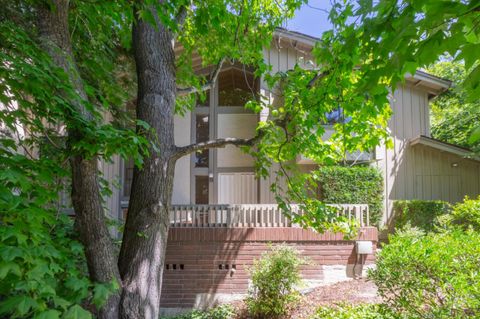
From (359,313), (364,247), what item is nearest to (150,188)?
(359,313)

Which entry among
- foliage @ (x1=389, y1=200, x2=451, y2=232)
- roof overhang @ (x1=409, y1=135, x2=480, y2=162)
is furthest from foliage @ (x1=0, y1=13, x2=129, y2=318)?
roof overhang @ (x1=409, y1=135, x2=480, y2=162)

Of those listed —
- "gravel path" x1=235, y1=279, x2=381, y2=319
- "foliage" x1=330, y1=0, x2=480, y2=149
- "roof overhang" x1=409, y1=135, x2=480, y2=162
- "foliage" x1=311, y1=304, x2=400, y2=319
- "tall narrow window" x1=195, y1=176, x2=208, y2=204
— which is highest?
"roof overhang" x1=409, y1=135, x2=480, y2=162

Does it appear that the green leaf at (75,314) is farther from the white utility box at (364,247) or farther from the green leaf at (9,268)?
the white utility box at (364,247)

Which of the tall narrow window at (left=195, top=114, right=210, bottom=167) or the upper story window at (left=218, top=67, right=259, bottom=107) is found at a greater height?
the upper story window at (left=218, top=67, right=259, bottom=107)

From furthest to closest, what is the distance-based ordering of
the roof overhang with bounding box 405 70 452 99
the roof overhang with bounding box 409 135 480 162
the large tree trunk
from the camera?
the roof overhang with bounding box 405 70 452 99 < the roof overhang with bounding box 409 135 480 162 < the large tree trunk

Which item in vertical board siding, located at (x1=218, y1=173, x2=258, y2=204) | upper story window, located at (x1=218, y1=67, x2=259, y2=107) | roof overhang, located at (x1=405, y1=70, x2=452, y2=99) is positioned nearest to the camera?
roof overhang, located at (x1=405, y1=70, x2=452, y2=99)

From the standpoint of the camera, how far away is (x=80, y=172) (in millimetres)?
2943

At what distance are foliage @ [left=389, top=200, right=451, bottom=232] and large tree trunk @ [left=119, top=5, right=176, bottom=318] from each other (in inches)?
303

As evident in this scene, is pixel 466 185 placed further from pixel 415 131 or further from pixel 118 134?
pixel 118 134

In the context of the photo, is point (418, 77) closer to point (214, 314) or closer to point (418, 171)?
point (418, 171)

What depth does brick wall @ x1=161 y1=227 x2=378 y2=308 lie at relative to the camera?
23.7 feet

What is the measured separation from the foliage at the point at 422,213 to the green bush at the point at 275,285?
14.7 feet

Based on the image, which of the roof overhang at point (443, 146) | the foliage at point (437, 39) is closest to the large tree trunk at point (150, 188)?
the foliage at point (437, 39)

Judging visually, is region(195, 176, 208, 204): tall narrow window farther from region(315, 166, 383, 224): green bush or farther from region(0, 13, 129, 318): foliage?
region(0, 13, 129, 318): foliage
